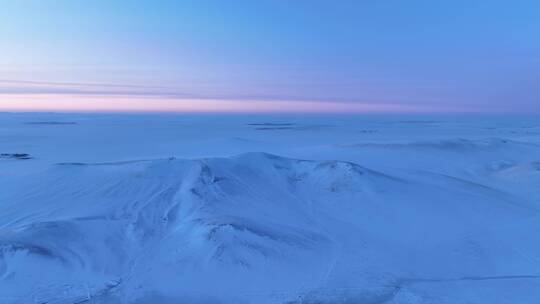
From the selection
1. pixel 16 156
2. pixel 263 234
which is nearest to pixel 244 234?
pixel 263 234

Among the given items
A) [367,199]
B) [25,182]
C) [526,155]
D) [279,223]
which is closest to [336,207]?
[367,199]

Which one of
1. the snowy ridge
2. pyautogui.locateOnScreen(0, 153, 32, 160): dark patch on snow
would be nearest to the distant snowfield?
the snowy ridge

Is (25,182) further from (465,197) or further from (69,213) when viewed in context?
(465,197)

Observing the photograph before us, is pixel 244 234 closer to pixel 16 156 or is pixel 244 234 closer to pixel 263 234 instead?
pixel 263 234

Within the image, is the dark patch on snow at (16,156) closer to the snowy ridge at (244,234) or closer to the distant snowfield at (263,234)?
the distant snowfield at (263,234)

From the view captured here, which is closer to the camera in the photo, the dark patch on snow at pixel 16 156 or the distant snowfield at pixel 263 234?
the distant snowfield at pixel 263 234

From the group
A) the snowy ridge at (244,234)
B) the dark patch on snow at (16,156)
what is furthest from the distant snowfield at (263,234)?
the dark patch on snow at (16,156)
